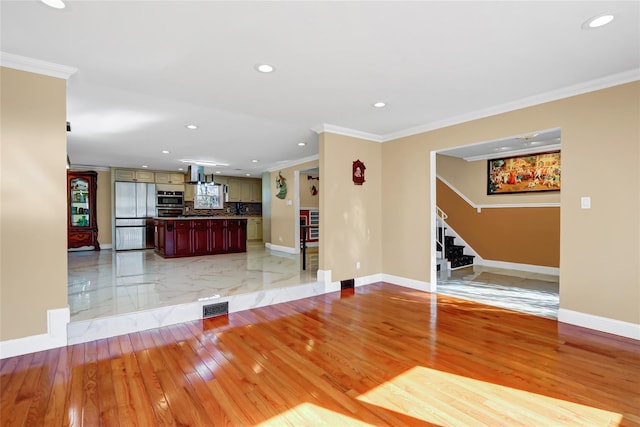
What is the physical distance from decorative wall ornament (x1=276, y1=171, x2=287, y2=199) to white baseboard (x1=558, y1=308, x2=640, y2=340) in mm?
6375

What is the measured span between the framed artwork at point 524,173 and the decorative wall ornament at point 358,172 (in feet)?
11.5

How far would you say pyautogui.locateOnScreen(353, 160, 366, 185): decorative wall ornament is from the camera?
498 centimetres

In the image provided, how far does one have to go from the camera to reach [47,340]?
2725 mm

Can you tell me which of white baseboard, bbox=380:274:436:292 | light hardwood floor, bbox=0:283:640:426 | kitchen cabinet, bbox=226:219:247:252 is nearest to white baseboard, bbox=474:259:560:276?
white baseboard, bbox=380:274:436:292

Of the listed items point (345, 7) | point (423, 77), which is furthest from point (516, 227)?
point (345, 7)

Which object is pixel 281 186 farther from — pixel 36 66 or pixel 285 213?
pixel 36 66

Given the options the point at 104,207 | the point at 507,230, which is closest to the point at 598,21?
the point at 507,230

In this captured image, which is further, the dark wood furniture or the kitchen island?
the dark wood furniture

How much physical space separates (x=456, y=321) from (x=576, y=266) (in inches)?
53.2

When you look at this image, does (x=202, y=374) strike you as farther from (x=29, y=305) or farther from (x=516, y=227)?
(x=516, y=227)

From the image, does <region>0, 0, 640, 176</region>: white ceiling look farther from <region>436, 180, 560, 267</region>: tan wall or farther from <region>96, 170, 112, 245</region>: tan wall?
<region>96, 170, 112, 245</region>: tan wall

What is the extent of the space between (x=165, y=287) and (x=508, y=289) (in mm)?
5047

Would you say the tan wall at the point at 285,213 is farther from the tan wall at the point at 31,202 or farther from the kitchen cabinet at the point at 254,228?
the tan wall at the point at 31,202

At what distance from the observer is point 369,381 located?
222cm
